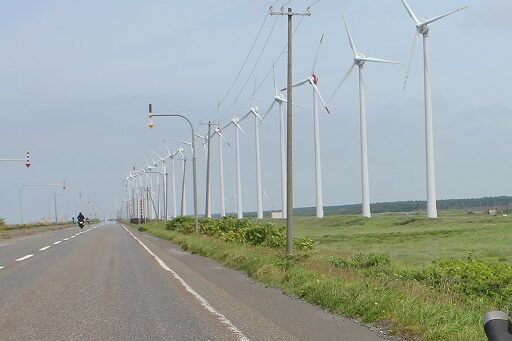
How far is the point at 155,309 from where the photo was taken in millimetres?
11141

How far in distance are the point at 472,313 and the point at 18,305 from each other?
25.3ft

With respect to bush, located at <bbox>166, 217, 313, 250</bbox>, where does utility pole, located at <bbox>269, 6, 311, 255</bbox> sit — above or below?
above

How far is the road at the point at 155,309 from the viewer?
873cm

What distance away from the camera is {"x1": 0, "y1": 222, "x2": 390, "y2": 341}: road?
344 inches

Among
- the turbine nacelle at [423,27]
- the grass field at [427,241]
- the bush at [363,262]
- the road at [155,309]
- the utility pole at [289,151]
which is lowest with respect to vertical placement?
the grass field at [427,241]

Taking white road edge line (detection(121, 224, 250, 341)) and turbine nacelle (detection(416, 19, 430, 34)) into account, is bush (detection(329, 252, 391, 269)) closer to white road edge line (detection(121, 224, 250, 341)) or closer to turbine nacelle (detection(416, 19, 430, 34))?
white road edge line (detection(121, 224, 250, 341))

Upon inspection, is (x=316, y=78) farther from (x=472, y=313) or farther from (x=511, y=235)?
(x=472, y=313)

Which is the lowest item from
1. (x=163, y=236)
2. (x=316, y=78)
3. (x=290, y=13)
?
(x=163, y=236)

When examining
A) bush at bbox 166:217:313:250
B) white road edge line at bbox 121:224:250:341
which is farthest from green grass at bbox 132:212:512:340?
bush at bbox 166:217:313:250

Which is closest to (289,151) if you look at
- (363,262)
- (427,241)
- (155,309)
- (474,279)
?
(363,262)

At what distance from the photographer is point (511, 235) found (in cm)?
3697

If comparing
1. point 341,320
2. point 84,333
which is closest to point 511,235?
point 341,320

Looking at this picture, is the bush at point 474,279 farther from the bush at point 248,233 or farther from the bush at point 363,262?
the bush at point 248,233

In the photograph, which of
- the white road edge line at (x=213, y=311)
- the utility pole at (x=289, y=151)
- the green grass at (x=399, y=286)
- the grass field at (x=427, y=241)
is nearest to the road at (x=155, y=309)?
the white road edge line at (x=213, y=311)
